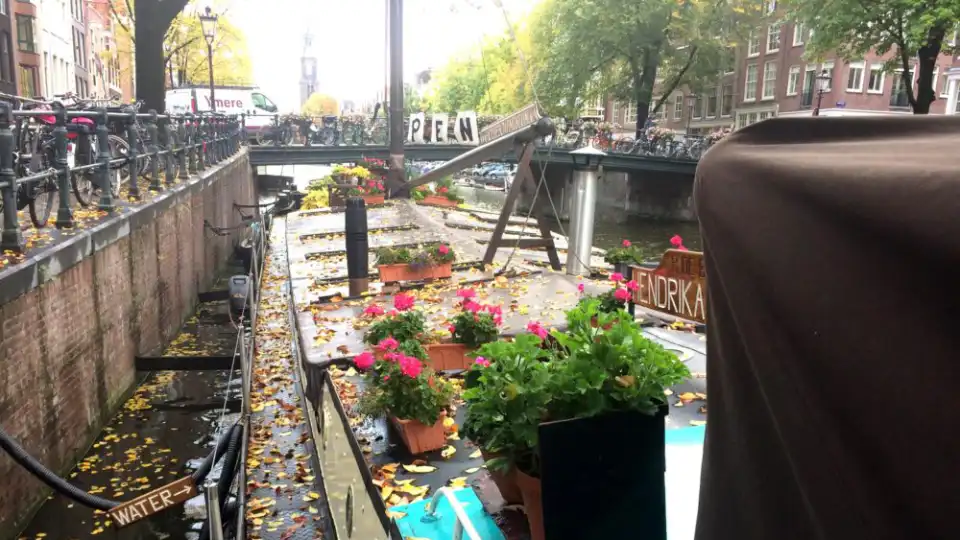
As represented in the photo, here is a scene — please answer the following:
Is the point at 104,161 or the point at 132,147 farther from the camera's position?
the point at 132,147

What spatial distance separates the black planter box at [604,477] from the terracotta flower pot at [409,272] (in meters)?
7.10

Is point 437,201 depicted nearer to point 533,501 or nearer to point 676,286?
point 676,286

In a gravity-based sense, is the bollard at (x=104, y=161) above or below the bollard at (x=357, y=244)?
above

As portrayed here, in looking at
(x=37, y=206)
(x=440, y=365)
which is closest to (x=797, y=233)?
(x=440, y=365)

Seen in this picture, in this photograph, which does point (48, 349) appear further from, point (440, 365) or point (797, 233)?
point (797, 233)

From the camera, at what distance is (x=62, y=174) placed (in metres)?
7.90

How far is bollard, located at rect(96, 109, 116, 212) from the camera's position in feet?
30.0

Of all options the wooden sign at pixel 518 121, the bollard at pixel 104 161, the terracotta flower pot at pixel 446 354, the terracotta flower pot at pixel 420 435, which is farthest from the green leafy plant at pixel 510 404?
the wooden sign at pixel 518 121

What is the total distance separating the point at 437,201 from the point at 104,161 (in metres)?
11.5

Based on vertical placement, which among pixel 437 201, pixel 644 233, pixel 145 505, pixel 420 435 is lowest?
pixel 644 233

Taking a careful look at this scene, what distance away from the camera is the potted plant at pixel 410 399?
4.62 m

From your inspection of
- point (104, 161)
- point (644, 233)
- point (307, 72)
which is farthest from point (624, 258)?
point (307, 72)

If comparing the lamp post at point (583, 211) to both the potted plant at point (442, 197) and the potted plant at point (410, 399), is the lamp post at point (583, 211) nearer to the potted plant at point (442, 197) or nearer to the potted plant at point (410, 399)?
the potted plant at point (410, 399)

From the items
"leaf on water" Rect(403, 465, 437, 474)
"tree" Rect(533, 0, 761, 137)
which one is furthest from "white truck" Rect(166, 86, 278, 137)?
Result: "leaf on water" Rect(403, 465, 437, 474)
